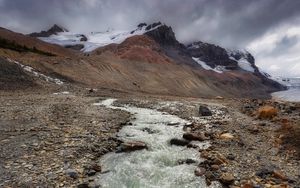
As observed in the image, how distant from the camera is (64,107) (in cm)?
2427

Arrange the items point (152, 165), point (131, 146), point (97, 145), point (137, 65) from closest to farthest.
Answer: point (152, 165) → point (97, 145) → point (131, 146) → point (137, 65)

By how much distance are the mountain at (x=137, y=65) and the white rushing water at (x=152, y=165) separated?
27.6 meters

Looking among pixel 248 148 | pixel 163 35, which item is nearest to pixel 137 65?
pixel 248 148

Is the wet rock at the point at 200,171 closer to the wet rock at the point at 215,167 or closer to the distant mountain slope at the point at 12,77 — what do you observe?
the wet rock at the point at 215,167

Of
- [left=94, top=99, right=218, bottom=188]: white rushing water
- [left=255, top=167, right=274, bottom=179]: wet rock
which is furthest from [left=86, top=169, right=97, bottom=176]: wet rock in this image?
[left=255, top=167, right=274, bottom=179]: wet rock

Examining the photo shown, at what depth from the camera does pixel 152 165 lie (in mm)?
14523

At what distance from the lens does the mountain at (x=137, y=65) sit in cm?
5116

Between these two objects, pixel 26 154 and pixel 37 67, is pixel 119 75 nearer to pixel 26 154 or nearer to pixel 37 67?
pixel 37 67

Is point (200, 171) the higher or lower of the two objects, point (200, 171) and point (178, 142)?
the lower

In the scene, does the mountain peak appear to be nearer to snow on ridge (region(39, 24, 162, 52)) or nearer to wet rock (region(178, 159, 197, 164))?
snow on ridge (region(39, 24, 162, 52))

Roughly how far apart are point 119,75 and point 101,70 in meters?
3.89

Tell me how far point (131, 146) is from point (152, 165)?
6.56 feet

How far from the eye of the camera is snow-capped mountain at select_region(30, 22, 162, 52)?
14862cm

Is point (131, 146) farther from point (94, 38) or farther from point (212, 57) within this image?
point (212, 57)
